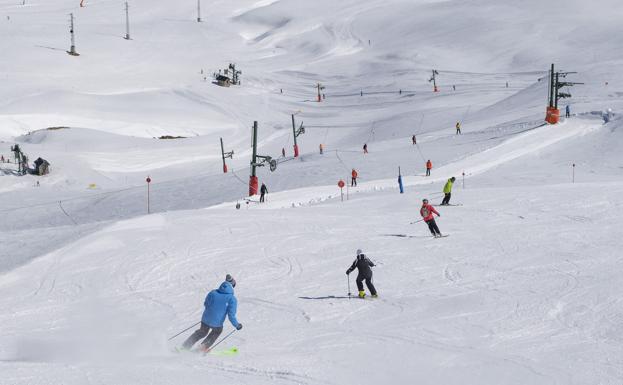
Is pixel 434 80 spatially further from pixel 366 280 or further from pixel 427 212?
pixel 366 280

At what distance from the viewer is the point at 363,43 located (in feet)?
404

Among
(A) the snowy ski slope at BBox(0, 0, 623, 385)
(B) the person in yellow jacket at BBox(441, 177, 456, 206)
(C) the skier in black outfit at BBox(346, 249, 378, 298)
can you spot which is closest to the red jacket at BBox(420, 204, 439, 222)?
(A) the snowy ski slope at BBox(0, 0, 623, 385)

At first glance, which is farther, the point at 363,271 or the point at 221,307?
the point at 363,271

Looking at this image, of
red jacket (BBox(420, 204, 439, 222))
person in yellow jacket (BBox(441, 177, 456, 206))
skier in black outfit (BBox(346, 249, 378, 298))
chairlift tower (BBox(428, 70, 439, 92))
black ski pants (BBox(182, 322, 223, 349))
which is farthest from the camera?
chairlift tower (BBox(428, 70, 439, 92))

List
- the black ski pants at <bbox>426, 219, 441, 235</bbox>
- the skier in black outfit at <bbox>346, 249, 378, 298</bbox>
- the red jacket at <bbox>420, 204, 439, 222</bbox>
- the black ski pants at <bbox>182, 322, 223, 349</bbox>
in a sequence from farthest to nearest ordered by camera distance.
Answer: the black ski pants at <bbox>426, 219, 441, 235</bbox>, the red jacket at <bbox>420, 204, 439, 222</bbox>, the skier in black outfit at <bbox>346, 249, 378, 298</bbox>, the black ski pants at <bbox>182, 322, 223, 349</bbox>

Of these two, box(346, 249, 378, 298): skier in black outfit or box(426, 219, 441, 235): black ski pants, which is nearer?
box(346, 249, 378, 298): skier in black outfit

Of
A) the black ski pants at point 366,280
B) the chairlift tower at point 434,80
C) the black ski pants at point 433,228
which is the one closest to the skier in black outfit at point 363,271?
the black ski pants at point 366,280

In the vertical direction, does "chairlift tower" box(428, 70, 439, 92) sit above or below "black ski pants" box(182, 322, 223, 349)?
above

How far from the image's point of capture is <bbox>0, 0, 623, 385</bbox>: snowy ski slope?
1058cm

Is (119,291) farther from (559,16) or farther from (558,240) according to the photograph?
(559,16)

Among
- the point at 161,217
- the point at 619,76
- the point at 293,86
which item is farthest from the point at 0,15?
the point at 161,217

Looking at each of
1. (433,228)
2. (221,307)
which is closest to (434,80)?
(433,228)

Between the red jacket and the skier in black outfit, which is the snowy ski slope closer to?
the skier in black outfit

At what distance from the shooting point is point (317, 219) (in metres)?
24.9
